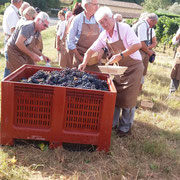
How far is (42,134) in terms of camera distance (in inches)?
118

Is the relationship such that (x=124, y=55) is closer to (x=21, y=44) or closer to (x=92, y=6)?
(x=92, y=6)

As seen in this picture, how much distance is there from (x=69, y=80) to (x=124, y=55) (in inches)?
32.6

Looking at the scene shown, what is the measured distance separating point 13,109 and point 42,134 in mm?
468

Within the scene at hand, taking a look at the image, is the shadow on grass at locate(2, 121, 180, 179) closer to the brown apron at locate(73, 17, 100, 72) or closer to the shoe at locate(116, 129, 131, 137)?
the shoe at locate(116, 129, 131, 137)

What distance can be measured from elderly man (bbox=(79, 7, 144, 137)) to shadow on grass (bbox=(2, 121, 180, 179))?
50 cm

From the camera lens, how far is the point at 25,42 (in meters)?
3.92

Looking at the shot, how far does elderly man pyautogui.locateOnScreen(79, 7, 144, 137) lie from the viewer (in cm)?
323

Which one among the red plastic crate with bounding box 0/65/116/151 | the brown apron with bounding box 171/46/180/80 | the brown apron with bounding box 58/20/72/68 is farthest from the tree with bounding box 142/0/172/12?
the red plastic crate with bounding box 0/65/116/151

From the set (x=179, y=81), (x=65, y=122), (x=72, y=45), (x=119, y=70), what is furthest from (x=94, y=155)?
(x=179, y=81)

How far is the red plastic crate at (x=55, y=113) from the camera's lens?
286 cm

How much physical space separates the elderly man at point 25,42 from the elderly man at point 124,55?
2.84 ft

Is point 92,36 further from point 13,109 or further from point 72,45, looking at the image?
point 13,109

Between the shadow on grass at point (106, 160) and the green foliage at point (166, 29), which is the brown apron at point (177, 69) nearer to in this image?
the shadow on grass at point (106, 160)

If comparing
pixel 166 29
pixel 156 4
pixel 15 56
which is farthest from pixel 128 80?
pixel 156 4
